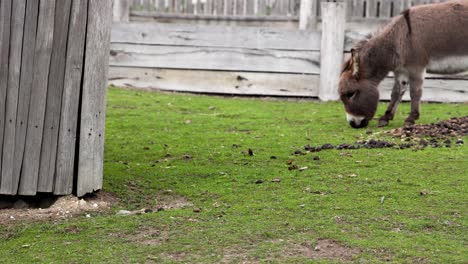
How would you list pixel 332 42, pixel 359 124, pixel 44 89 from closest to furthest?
pixel 44 89 < pixel 359 124 < pixel 332 42

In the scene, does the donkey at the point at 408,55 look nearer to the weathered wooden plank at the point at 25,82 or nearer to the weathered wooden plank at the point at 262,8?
the weathered wooden plank at the point at 262,8

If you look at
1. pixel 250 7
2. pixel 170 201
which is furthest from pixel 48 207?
pixel 250 7

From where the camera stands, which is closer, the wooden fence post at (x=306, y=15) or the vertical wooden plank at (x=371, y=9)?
the vertical wooden plank at (x=371, y=9)

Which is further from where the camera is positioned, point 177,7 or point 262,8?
point 177,7

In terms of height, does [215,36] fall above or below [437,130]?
above

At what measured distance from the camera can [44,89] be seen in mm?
6504

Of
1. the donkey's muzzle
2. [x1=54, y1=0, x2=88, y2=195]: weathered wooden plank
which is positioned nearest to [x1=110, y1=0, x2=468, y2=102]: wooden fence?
the donkey's muzzle

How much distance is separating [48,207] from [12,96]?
95cm

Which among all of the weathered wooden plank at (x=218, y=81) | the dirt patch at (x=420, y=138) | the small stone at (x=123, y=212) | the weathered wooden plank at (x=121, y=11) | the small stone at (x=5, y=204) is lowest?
the small stone at (x=5, y=204)

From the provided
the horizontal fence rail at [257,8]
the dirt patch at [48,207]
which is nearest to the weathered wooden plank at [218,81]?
Result: the horizontal fence rail at [257,8]

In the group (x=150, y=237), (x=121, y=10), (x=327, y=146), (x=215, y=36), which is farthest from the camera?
(x=121, y=10)

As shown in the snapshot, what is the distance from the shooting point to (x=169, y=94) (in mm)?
14586

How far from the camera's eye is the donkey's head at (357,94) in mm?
11297

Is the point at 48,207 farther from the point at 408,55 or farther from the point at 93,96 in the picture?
the point at 408,55
